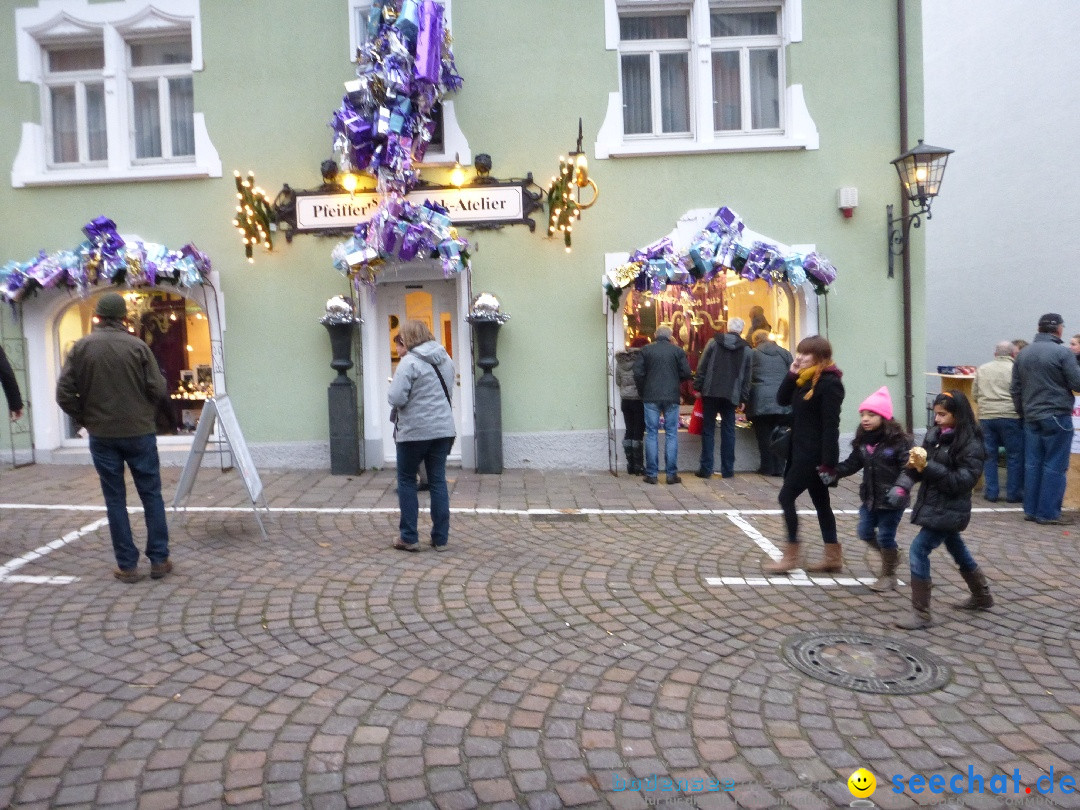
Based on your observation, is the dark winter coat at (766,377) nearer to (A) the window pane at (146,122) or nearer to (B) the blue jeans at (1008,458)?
(B) the blue jeans at (1008,458)

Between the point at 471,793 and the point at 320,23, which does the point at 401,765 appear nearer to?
the point at 471,793

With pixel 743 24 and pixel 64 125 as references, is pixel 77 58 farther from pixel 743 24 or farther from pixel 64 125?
pixel 743 24

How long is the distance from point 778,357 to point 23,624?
7477mm

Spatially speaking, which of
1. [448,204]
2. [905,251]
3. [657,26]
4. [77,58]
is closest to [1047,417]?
[905,251]

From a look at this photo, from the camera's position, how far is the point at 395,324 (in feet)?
32.2

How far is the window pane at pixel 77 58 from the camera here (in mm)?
9953

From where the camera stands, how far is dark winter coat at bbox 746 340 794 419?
8.93 m

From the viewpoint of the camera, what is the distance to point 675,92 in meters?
9.70

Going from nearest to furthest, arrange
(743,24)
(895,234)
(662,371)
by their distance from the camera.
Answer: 1. (662,371)
2. (895,234)
3. (743,24)

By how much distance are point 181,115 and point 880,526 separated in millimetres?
9360

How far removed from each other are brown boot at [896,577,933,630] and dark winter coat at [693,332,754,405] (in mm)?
4569

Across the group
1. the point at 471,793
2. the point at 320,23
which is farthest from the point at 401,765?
the point at 320,23

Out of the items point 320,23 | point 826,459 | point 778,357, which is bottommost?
point 826,459

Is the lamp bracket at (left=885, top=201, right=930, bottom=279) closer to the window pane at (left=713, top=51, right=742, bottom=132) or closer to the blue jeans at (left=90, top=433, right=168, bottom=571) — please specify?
the window pane at (left=713, top=51, right=742, bottom=132)
